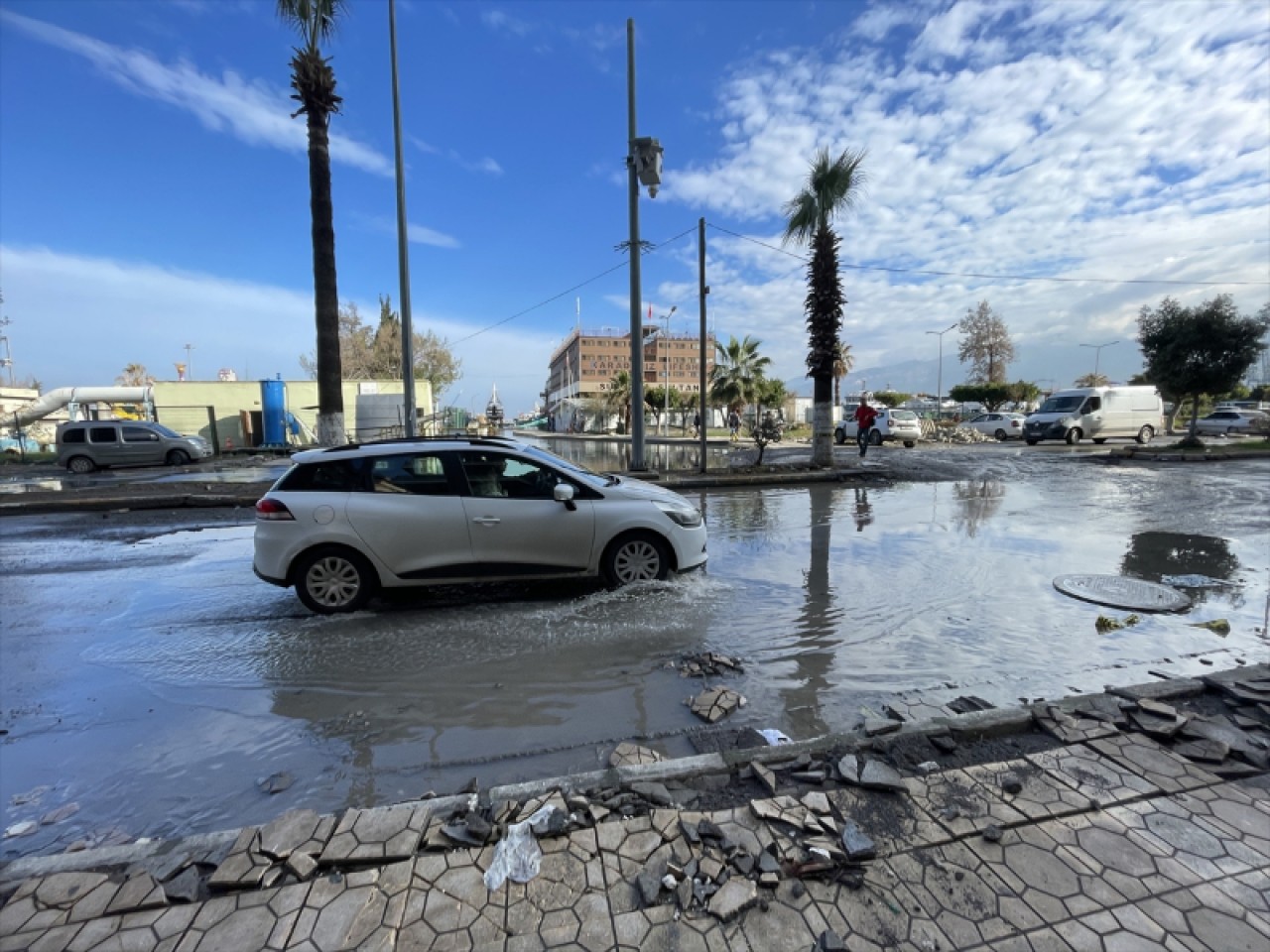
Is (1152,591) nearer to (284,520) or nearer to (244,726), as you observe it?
(244,726)

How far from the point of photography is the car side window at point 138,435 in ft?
72.2

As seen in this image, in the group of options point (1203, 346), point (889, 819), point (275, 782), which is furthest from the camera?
point (1203, 346)

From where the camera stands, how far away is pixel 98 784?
10.5 feet

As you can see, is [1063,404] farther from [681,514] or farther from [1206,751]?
[1206,751]

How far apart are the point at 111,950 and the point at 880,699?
3877mm

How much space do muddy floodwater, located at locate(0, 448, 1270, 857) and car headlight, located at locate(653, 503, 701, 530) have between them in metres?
0.66

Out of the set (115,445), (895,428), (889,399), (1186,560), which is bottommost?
(1186,560)

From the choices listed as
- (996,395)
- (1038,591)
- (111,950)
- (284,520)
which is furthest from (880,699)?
(996,395)

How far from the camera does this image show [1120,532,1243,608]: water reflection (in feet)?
20.2

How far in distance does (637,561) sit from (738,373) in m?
40.4

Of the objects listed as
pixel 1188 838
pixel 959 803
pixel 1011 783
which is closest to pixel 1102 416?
pixel 1188 838

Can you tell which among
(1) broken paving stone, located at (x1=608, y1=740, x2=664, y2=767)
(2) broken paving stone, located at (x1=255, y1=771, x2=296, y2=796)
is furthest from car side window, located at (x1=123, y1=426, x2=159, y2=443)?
(1) broken paving stone, located at (x1=608, y1=740, x2=664, y2=767)

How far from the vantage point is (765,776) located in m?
2.88

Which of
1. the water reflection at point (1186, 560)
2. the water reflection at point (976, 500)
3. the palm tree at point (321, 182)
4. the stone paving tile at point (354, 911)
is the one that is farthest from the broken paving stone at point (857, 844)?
the palm tree at point (321, 182)
